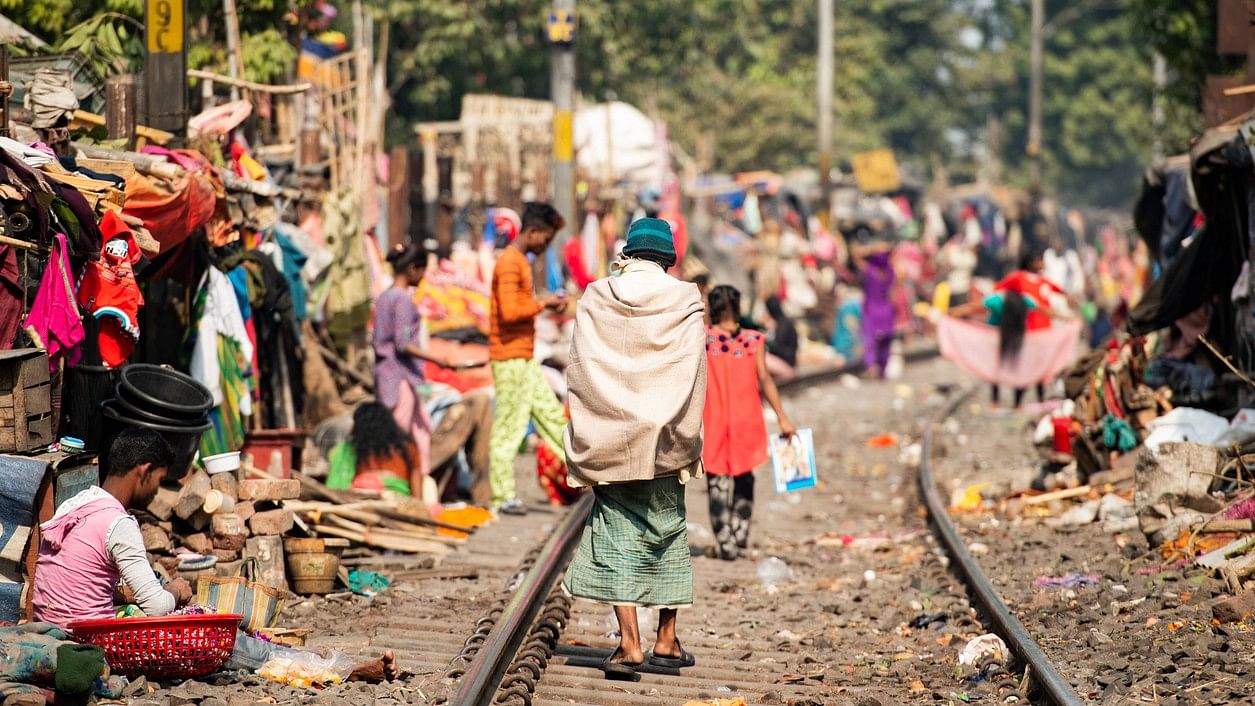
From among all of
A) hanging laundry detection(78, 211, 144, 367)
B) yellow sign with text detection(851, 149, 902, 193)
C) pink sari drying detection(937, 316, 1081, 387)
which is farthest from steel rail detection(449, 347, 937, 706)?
yellow sign with text detection(851, 149, 902, 193)

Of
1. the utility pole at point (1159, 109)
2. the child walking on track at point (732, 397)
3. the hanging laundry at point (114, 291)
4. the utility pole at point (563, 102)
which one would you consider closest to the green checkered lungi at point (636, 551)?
the hanging laundry at point (114, 291)

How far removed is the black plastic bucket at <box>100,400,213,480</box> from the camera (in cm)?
834

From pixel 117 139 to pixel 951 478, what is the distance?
778 cm

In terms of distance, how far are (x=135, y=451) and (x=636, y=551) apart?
214cm

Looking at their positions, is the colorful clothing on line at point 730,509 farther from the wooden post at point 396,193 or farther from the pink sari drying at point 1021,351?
the wooden post at point 396,193

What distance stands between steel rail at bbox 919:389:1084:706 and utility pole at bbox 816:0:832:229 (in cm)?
2241

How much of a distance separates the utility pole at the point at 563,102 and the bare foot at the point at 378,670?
45.6ft

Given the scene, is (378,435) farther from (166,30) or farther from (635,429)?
(635,429)

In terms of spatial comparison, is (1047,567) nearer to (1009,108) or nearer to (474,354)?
(474,354)

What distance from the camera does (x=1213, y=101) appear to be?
46.3 feet

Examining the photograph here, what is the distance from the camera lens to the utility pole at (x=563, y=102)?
20812 mm

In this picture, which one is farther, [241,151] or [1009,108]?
[1009,108]

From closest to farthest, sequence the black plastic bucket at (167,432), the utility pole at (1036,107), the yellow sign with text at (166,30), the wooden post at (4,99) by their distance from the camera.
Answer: the wooden post at (4,99) → the black plastic bucket at (167,432) → the yellow sign with text at (166,30) → the utility pole at (1036,107)

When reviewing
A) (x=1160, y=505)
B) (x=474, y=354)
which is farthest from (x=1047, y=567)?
(x=474, y=354)
